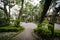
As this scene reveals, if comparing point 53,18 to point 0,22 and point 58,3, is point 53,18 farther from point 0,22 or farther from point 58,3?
point 0,22

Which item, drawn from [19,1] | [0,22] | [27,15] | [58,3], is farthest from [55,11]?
[27,15]

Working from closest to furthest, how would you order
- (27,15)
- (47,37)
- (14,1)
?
1. (47,37)
2. (14,1)
3. (27,15)

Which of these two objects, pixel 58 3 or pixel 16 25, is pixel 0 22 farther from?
pixel 58 3

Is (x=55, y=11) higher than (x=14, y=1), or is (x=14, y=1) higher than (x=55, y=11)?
(x=14, y=1)

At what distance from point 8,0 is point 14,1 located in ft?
5.39

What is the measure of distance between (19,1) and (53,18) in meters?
11.9

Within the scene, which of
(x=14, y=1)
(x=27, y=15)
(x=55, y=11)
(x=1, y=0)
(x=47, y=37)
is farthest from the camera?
(x=27, y=15)

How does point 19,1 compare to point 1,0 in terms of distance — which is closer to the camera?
point 1,0

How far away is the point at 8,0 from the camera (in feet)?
66.0

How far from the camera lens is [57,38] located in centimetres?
1168

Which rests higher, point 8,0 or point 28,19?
point 8,0

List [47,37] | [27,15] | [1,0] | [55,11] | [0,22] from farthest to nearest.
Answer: [27,15]
[0,22]
[1,0]
[47,37]
[55,11]

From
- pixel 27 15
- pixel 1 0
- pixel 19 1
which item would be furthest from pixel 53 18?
pixel 27 15

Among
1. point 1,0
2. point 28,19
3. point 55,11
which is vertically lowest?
point 28,19
